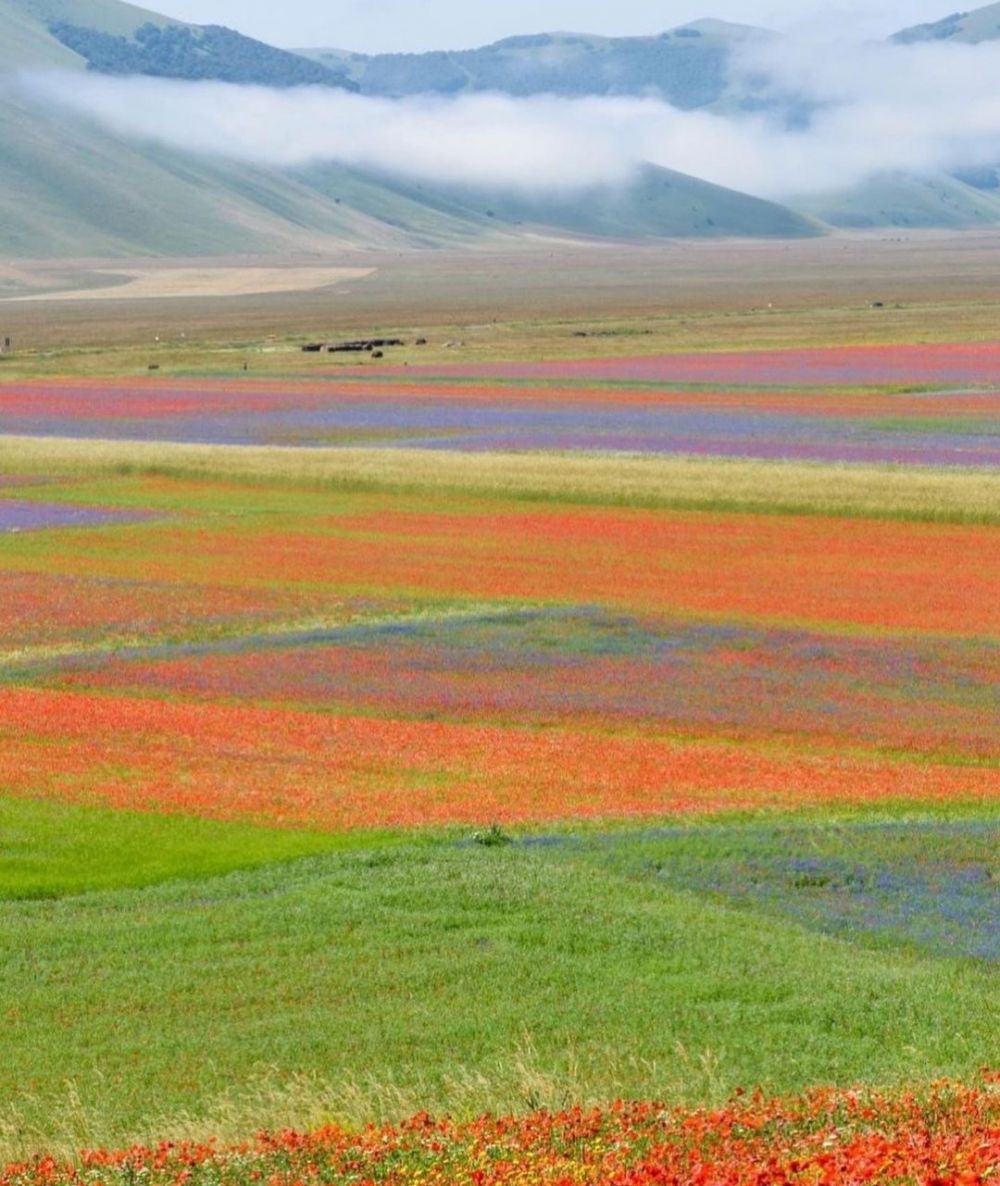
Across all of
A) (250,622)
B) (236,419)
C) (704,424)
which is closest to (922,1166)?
(250,622)

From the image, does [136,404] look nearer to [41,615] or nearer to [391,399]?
[391,399]

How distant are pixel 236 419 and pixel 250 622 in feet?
162

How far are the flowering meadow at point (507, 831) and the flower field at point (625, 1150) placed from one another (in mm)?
59

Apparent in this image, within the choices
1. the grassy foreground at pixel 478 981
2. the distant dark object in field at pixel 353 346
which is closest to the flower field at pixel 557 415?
the distant dark object in field at pixel 353 346

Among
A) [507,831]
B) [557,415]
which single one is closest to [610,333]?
[557,415]

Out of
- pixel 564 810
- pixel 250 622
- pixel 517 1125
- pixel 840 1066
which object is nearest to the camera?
pixel 517 1125

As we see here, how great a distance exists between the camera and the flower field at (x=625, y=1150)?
13273 mm

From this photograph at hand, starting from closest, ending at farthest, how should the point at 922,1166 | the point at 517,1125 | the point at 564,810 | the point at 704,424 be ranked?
the point at 922,1166
the point at 517,1125
the point at 564,810
the point at 704,424

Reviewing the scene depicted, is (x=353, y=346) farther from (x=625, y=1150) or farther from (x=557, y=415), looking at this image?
(x=625, y=1150)

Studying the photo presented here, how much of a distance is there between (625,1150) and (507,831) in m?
13.9

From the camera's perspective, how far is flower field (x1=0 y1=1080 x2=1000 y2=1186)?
13.3 metres

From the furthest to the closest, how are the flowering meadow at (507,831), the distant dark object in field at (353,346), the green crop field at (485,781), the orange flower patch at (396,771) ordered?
the distant dark object in field at (353,346) → the orange flower patch at (396,771) → the green crop field at (485,781) → the flowering meadow at (507,831)

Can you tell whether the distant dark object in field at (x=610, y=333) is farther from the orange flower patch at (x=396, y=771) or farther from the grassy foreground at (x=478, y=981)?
the grassy foreground at (x=478, y=981)

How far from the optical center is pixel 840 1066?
18.6m
